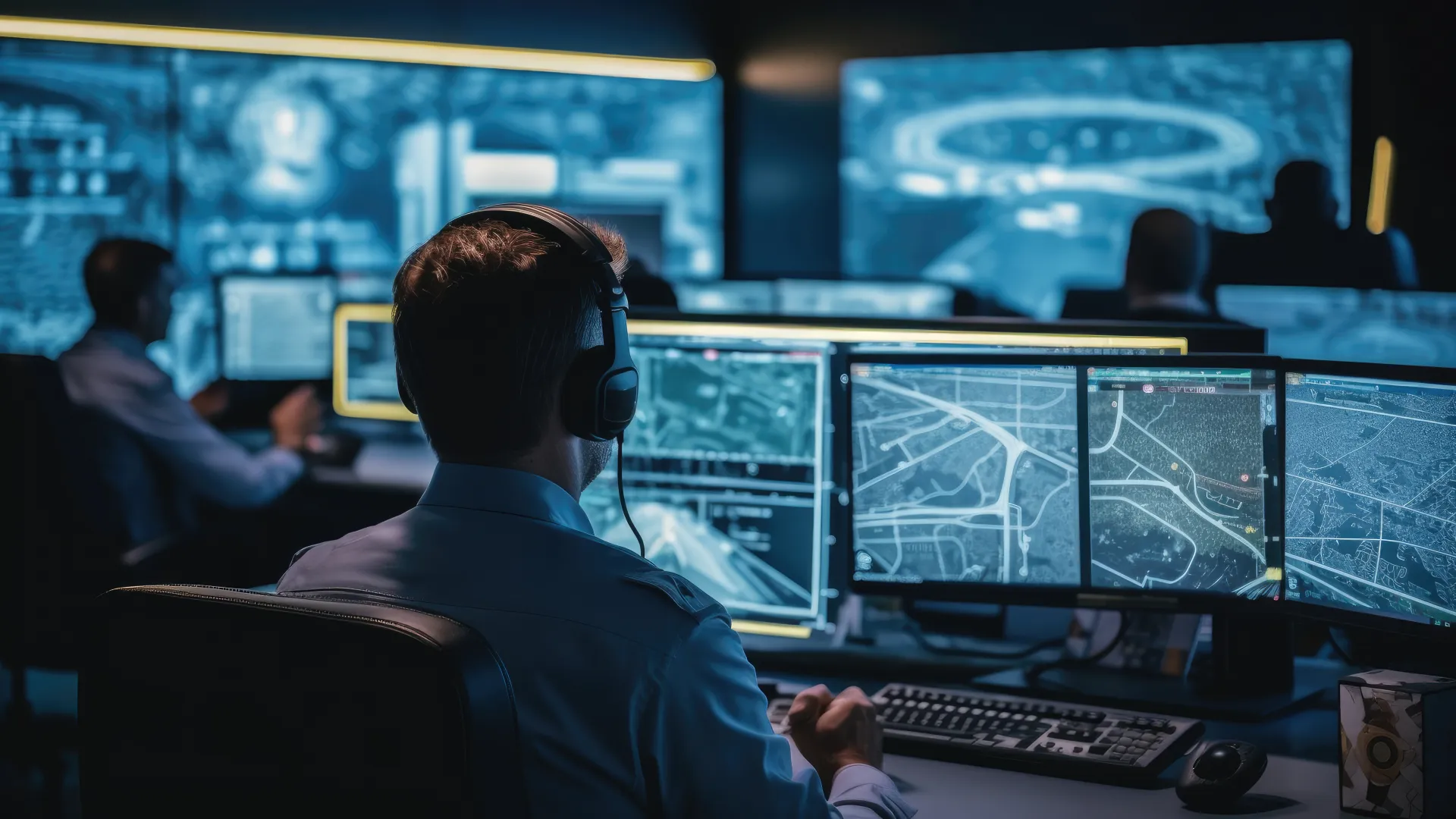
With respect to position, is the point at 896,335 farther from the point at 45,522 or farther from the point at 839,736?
the point at 45,522

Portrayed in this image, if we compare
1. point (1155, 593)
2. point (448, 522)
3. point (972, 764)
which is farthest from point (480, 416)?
point (1155, 593)

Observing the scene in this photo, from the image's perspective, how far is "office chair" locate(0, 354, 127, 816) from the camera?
2.84m

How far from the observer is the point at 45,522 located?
2.88 m

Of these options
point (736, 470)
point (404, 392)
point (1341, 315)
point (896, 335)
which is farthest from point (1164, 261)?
point (404, 392)

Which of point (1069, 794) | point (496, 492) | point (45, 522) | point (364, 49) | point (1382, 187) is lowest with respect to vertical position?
point (1069, 794)

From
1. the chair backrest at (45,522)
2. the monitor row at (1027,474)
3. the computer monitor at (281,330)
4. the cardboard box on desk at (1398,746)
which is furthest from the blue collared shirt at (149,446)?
the cardboard box on desk at (1398,746)

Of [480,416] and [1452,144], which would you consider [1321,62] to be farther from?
[480,416]

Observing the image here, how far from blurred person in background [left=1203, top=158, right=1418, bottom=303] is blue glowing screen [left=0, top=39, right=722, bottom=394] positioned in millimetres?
1795

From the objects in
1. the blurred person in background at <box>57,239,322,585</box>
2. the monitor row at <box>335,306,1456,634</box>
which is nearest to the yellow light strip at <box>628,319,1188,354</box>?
the monitor row at <box>335,306,1456,634</box>

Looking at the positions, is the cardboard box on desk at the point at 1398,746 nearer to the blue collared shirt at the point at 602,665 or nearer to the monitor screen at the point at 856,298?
the blue collared shirt at the point at 602,665

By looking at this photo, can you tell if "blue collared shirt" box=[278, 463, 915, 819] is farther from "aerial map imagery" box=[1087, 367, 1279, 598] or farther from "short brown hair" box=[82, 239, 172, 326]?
"short brown hair" box=[82, 239, 172, 326]

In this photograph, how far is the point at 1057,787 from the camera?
4.82ft

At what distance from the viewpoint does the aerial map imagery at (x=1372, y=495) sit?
58.0 inches

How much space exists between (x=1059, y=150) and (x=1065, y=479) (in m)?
3.86
